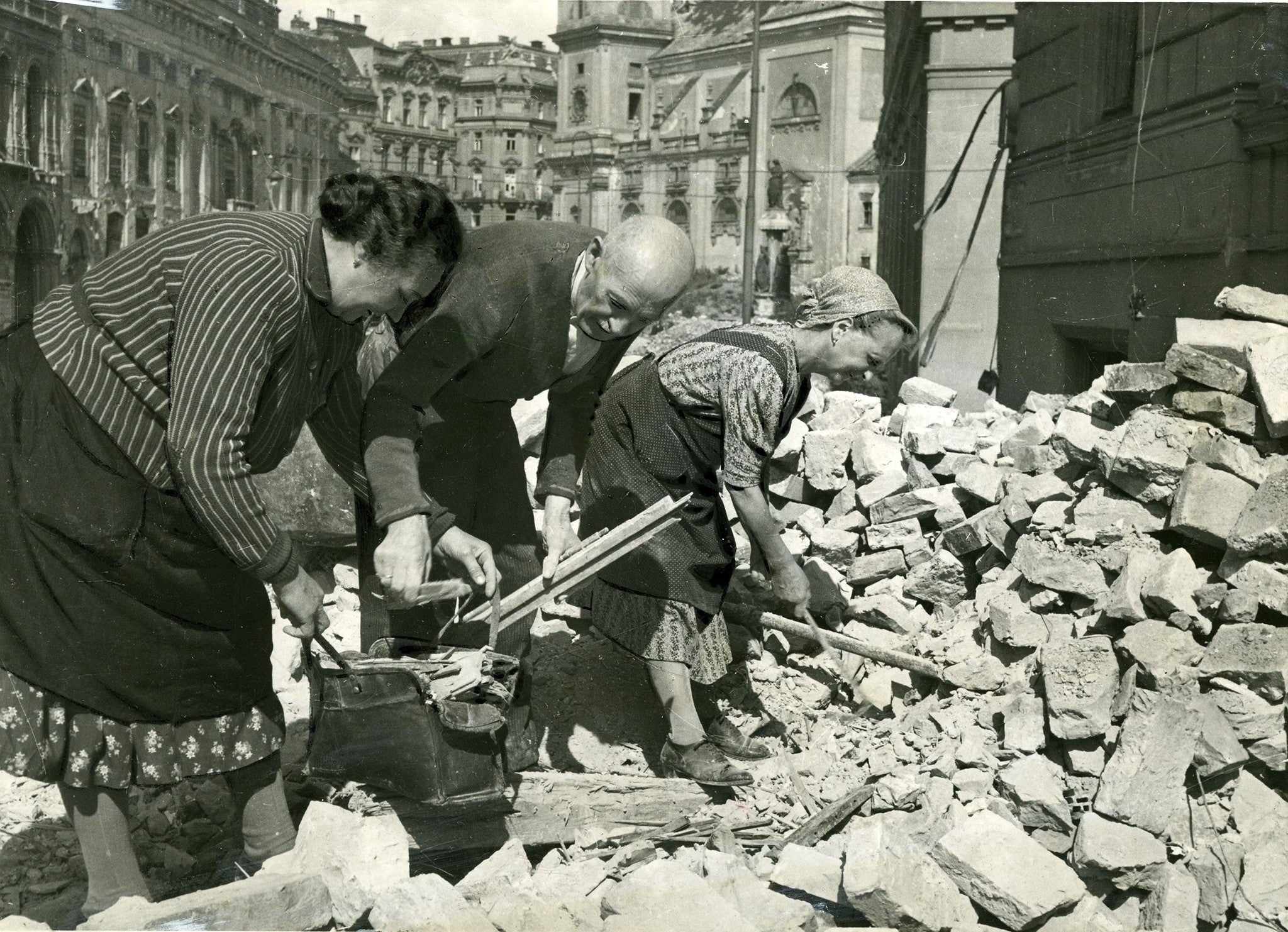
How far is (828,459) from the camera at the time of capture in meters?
4.58

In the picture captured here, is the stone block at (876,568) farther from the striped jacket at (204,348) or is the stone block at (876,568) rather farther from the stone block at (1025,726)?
the striped jacket at (204,348)

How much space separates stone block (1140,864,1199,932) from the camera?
8.71ft

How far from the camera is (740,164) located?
362 centimetres

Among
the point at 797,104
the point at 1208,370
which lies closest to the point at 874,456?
the point at 1208,370

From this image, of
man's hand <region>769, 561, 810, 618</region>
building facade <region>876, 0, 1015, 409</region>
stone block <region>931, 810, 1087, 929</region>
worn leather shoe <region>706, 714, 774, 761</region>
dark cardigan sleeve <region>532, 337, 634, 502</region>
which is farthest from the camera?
building facade <region>876, 0, 1015, 409</region>

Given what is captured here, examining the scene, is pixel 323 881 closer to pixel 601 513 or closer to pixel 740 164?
pixel 601 513

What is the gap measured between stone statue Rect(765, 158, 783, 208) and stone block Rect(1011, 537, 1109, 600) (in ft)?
4.96

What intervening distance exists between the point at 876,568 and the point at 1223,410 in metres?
1.34

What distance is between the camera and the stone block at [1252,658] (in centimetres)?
302

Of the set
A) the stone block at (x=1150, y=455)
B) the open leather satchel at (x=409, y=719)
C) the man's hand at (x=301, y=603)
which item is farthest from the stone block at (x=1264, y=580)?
the man's hand at (x=301, y=603)

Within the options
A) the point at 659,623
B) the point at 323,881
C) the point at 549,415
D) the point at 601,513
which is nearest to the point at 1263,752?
the point at 659,623

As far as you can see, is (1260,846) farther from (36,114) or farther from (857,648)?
(36,114)

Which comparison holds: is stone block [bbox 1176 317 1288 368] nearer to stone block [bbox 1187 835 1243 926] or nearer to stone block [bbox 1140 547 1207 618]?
stone block [bbox 1140 547 1207 618]

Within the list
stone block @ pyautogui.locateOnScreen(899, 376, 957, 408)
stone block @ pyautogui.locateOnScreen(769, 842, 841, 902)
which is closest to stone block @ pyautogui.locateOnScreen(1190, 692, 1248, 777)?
stone block @ pyautogui.locateOnScreen(769, 842, 841, 902)
